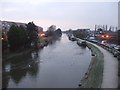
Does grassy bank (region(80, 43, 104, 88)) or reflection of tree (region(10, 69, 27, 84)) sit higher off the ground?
grassy bank (region(80, 43, 104, 88))

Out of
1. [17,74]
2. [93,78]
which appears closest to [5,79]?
[17,74]

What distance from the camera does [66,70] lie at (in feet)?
60.5

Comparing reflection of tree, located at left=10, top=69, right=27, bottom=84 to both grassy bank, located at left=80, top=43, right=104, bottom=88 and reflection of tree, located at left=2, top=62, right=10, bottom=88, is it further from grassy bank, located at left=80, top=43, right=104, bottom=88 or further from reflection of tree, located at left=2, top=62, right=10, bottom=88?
grassy bank, located at left=80, top=43, right=104, bottom=88

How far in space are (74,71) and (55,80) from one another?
3134 mm

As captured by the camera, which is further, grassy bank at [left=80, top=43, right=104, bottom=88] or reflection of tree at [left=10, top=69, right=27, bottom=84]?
reflection of tree at [left=10, top=69, right=27, bottom=84]

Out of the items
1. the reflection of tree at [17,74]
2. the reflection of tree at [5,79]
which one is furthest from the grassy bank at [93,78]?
the reflection of tree at [5,79]

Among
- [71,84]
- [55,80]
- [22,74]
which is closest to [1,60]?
[22,74]

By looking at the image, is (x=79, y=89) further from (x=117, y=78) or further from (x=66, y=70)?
(x=66, y=70)

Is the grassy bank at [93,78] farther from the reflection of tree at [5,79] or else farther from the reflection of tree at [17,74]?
the reflection of tree at [5,79]

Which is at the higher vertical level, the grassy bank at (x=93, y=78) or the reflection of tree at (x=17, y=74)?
the grassy bank at (x=93, y=78)

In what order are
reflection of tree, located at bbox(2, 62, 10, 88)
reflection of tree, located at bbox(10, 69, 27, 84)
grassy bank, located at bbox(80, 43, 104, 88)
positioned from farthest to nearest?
1. reflection of tree, located at bbox(10, 69, 27, 84)
2. reflection of tree, located at bbox(2, 62, 10, 88)
3. grassy bank, located at bbox(80, 43, 104, 88)

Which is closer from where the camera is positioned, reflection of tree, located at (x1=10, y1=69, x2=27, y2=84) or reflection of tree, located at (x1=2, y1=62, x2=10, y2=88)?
reflection of tree, located at (x1=2, y1=62, x2=10, y2=88)

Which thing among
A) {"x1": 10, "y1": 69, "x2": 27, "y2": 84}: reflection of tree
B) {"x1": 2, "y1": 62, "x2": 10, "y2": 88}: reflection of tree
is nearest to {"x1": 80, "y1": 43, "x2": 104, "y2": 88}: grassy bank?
{"x1": 10, "y1": 69, "x2": 27, "y2": 84}: reflection of tree

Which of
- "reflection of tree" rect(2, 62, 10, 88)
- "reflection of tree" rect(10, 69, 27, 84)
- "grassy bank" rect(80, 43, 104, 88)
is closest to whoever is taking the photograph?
"grassy bank" rect(80, 43, 104, 88)
